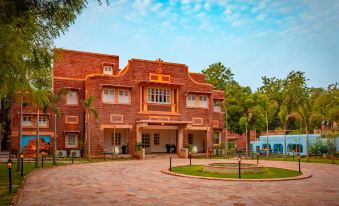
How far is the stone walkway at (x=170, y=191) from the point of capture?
10.8 m

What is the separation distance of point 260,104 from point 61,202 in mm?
31973

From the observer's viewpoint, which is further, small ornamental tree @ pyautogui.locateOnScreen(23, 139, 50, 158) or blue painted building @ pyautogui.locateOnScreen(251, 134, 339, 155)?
blue painted building @ pyautogui.locateOnScreen(251, 134, 339, 155)

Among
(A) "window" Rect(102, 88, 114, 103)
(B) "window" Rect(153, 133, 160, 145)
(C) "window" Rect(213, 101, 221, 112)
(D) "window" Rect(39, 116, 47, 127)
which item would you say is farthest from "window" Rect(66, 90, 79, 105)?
(C) "window" Rect(213, 101, 221, 112)

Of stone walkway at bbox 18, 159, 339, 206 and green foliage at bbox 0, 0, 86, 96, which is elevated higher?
green foliage at bbox 0, 0, 86, 96

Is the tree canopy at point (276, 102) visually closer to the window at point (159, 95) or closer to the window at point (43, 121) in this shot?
the window at point (159, 95)

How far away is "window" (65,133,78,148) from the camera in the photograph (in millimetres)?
33500

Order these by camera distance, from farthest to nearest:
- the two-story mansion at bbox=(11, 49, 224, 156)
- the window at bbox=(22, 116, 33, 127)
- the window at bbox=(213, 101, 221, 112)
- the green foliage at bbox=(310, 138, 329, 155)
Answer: the window at bbox=(213, 101, 221, 112)
the green foliage at bbox=(310, 138, 329, 155)
the two-story mansion at bbox=(11, 49, 224, 156)
the window at bbox=(22, 116, 33, 127)

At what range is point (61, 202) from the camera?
10.5 meters

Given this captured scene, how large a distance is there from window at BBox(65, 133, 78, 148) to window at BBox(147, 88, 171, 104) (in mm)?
7955

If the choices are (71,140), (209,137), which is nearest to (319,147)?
(209,137)

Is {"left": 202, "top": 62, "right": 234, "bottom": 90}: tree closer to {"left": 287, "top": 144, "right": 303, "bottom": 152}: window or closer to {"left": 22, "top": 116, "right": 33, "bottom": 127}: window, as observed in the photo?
{"left": 287, "top": 144, "right": 303, "bottom": 152}: window

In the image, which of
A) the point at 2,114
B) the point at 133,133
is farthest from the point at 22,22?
the point at 2,114

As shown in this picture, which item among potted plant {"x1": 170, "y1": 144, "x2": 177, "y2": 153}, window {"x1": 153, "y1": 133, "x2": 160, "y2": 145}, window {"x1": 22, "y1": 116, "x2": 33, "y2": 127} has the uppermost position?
window {"x1": 22, "y1": 116, "x2": 33, "y2": 127}

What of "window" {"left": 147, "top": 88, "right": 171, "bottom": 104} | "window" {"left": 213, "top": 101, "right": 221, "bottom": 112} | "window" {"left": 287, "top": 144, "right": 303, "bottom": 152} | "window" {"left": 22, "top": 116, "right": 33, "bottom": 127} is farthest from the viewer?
"window" {"left": 213, "top": 101, "right": 221, "bottom": 112}
